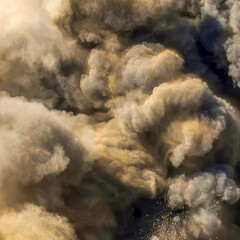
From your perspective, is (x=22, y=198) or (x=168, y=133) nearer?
(x=22, y=198)

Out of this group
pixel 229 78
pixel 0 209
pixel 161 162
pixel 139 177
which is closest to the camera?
pixel 0 209

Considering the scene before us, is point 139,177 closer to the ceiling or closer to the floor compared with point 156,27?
closer to the floor

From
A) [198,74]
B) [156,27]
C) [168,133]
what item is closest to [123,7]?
[156,27]

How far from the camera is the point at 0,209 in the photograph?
38.6 feet

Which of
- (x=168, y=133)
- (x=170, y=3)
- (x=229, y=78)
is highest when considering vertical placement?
(x=170, y=3)

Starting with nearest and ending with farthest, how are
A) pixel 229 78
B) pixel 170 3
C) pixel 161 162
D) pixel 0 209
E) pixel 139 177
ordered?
1. pixel 0 209
2. pixel 139 177
3. pixel 161 162
4. pixel 170 3
5. pixel 229 78

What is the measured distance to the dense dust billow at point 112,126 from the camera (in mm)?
12758

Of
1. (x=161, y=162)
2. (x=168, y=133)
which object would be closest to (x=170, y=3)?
(x=168, y=133)

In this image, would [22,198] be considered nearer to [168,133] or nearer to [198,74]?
[168,133]

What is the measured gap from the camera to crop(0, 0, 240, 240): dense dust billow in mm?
12758

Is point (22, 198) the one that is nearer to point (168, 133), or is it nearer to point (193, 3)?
point (168, 133)

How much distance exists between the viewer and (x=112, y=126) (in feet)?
53.5

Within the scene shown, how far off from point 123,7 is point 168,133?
20.8 feet

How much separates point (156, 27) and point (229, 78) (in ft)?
17.7
